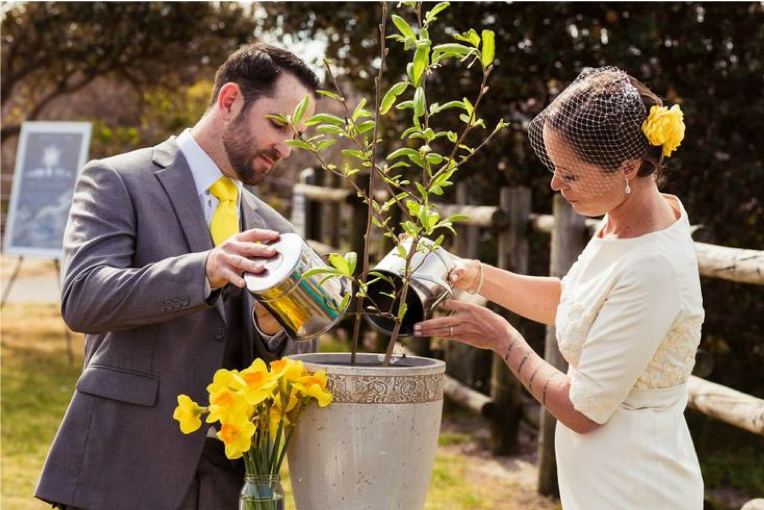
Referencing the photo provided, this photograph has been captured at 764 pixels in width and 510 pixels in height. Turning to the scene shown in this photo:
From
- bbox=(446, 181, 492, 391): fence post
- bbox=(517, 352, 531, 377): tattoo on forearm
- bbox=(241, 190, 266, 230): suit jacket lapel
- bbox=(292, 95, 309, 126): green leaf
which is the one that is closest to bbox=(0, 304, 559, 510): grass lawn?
bbox=(446, 181, 492, 391): fence post

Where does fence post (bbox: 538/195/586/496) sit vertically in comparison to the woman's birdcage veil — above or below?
below

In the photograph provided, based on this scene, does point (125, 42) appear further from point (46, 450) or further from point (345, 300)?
point (345, 300)

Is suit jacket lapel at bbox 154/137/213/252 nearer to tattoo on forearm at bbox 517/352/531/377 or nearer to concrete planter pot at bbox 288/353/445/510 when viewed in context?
concrete planter pot at bbox 288/353/445/510

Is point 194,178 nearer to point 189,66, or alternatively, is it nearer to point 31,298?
point 189,66

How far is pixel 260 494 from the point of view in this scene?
209cm

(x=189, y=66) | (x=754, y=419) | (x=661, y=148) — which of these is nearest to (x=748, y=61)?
(x=754, y=419)

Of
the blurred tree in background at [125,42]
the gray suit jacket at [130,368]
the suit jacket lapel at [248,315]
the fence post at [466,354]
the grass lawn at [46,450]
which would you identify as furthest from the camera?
the blurred tree in background at [125,42]

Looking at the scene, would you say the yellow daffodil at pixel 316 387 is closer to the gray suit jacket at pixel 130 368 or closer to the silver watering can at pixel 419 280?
the silver watering can at pixel 419 280

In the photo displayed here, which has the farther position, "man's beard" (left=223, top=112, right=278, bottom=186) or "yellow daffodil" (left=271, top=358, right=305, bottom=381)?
"man's beard" (left=223, top=112, right=278, bottom=186)

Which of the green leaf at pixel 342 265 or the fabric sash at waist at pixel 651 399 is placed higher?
the green leaf at pixel 342 265

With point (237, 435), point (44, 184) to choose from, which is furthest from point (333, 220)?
point (237, 435)

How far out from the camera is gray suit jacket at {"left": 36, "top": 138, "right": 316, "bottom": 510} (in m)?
2.47

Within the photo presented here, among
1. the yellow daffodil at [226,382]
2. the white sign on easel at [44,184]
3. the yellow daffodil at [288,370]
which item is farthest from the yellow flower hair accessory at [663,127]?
the white sign on easel at [44,184]

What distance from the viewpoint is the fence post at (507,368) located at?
593 cm
